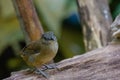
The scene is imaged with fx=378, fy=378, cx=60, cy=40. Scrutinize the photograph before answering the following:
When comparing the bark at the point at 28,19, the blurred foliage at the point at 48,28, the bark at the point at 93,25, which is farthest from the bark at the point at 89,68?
the blurred foliage at the point at 48,28

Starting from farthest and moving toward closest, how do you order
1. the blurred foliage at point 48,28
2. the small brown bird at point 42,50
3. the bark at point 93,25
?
the blurred foliage at point 48,28
the bark at point 93,25
the small brown bird at point 42,50

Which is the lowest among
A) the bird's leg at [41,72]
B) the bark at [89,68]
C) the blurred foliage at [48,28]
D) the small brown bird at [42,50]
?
the blurred foliage at [48,28]

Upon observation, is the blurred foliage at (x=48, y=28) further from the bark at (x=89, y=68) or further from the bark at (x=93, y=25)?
the bark at (x=89, y=68)

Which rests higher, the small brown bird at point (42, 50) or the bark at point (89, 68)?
the small brown bird at point (42, 50)

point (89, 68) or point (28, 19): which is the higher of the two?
point (28, 19)

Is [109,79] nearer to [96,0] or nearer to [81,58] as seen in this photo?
[81,58]

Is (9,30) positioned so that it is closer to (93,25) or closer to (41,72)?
(93,25)

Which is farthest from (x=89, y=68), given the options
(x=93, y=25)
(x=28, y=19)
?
(x=93, y=25)
